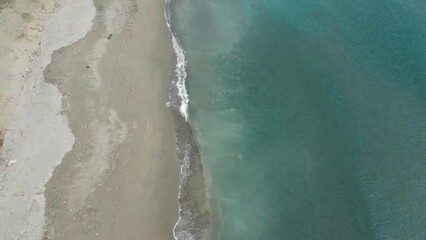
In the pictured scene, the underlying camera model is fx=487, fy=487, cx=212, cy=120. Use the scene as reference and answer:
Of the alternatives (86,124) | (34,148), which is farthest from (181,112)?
(34,148)

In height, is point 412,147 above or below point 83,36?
above

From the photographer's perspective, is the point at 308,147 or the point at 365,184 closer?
the point at 365,184

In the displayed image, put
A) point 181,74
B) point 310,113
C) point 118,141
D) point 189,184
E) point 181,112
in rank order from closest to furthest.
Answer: point 189,184 → point 118,141 → point 181,112 → point 310,113 → point 181,74

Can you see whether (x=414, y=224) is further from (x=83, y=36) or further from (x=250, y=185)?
(x=83, y=36)

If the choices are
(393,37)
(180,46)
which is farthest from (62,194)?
(393,37)

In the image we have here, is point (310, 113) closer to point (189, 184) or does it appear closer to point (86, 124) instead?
point (189, 184)

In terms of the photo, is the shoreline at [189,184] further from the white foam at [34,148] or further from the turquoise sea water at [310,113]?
the white foam at [34,148]
